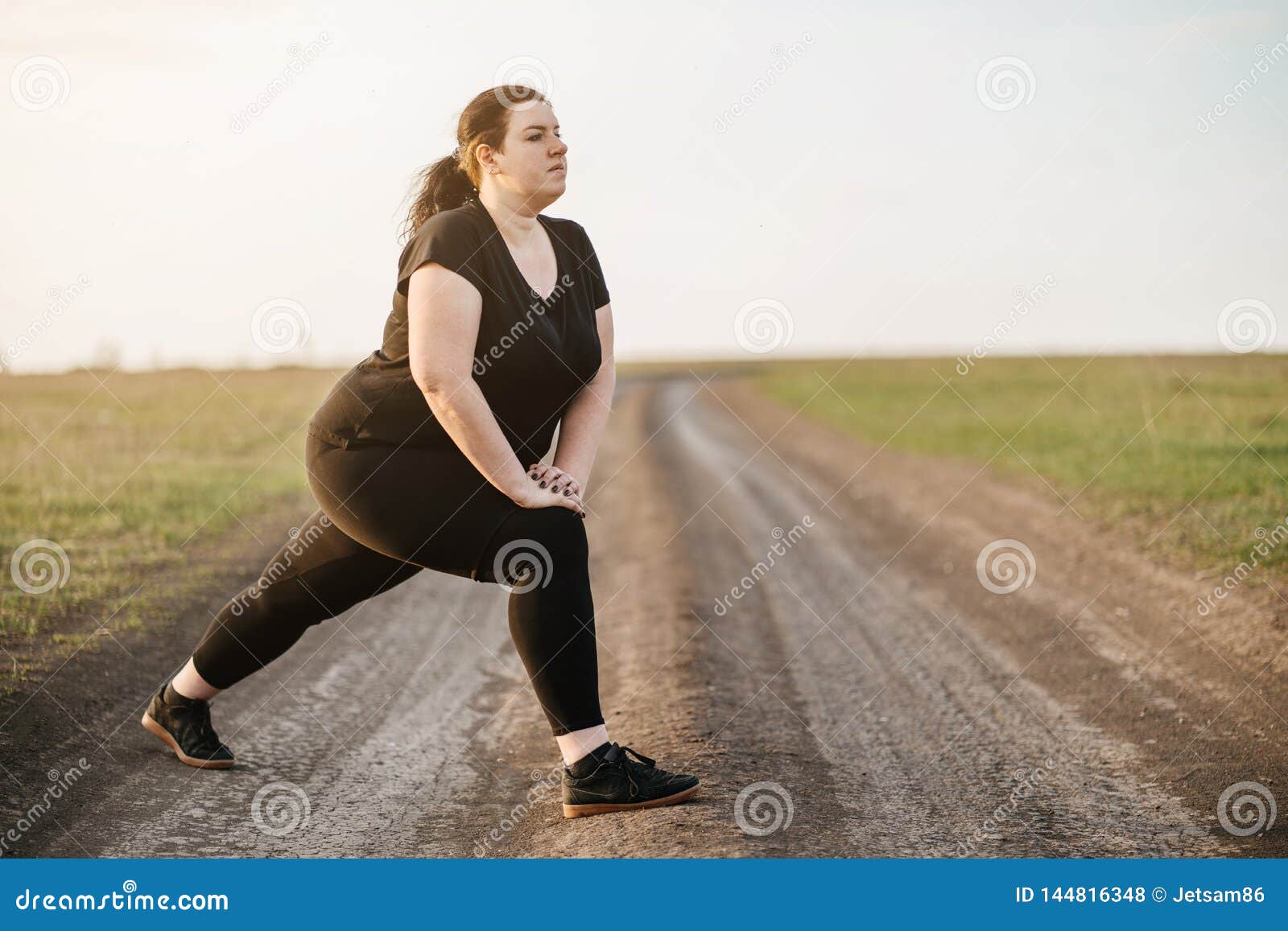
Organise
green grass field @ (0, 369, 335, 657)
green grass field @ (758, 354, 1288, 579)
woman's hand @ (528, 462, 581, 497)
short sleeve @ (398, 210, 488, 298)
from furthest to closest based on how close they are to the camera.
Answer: green grass field @ (758, 354, 1288, 579) → green grass field @ (0, 369, 335, 657) → woman's hand @ (528, 462, 581, 497) → short sleeve @ (398, 210, 488, 298)

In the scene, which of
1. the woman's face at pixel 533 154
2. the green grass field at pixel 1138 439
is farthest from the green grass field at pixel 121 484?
the green grass field at pixel 1138 439

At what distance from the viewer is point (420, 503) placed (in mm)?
2982

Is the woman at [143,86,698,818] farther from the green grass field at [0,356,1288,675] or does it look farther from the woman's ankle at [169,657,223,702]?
the green grass field at [0,356,1288,675]

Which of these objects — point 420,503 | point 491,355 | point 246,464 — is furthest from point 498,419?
point 246,464

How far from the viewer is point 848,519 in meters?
9.66

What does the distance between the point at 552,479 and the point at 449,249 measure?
0.67 metres

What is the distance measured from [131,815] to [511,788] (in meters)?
1.13

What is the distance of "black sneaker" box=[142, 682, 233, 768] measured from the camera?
12.0ft

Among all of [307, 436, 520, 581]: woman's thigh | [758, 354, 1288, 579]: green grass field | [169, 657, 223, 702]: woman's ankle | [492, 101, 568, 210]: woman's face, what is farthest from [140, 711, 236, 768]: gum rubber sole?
[758, 354, 1288, 579]: green grass field

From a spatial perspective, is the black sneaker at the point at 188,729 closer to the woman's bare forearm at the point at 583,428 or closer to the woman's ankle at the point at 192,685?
the woman's ankle at the point at 192,685

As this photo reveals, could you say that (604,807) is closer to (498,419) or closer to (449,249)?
(498,419)

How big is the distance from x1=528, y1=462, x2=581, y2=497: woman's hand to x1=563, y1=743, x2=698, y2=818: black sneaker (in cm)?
72

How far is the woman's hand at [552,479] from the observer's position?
9.96 feet

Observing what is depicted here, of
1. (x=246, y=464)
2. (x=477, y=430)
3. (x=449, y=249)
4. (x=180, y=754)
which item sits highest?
(x=449, y=249)
